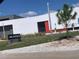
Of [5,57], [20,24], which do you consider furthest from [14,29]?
[5,57]

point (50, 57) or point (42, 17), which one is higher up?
point (42, 17)

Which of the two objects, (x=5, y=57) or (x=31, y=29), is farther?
(x=31, y=29)

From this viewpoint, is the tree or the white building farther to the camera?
the white building

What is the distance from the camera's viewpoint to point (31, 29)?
8756 cm

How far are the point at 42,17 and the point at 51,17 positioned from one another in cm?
488

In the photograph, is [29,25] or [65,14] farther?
[29,25]

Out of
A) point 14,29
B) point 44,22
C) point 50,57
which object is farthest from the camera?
point 14,29

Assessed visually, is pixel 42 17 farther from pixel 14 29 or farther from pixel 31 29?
pixel 14 29

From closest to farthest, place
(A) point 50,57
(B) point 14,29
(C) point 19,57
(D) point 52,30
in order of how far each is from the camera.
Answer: (A) point 50,57 → (C) point 19,57 → (D) point 52,30 → (B) point 14,29

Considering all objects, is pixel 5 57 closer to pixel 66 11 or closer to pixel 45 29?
pixel 66 11

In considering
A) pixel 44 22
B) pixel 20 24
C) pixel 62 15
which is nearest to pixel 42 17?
pixel 44 22

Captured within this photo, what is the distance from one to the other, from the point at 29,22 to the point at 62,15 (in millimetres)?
50431

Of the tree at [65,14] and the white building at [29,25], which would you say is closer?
the tree at [65,14]

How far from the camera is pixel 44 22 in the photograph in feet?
282
